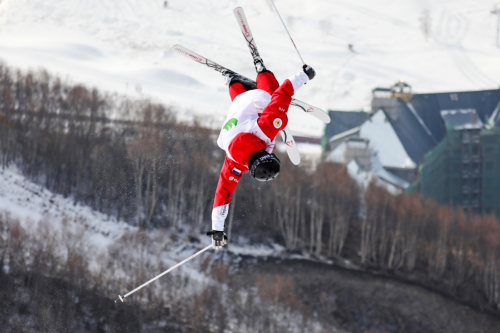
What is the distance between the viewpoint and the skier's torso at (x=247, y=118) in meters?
5.66

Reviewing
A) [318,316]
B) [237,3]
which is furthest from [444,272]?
[237,3]

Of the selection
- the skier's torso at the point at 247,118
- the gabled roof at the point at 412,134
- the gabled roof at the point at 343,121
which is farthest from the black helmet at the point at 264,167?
the gabled roof at the point at 412,134

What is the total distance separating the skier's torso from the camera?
5.66 meters

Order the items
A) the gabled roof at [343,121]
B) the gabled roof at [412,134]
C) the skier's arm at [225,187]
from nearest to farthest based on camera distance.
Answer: the skier's arm at [225,187]
the gabled roof at [343,121]
the gabled roof at [412,134]

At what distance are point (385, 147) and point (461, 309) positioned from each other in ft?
33.0

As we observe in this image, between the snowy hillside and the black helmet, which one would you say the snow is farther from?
the black helmet

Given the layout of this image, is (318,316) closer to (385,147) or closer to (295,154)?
(385,147)

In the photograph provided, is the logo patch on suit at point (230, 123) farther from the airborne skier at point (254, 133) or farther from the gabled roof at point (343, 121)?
the gabled roof at point (343, 121)

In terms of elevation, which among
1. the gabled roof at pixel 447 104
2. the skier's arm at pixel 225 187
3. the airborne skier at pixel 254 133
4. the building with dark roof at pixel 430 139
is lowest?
the skier's arm at pixel 225 187

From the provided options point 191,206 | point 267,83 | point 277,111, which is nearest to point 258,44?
point 191,206

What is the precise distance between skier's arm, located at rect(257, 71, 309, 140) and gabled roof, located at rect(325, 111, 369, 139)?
25989mm

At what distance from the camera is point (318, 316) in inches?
845

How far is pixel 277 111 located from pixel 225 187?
864 millimetres

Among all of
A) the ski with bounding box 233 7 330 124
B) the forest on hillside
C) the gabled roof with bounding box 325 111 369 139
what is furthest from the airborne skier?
the gabled roof with bounding box 325 111 369 139
